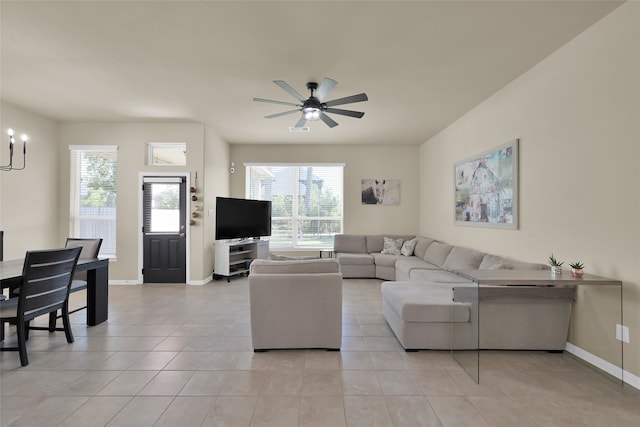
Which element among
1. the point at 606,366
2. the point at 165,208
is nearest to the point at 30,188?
the point at 165,208

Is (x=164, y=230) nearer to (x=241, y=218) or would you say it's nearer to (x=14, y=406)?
(x=241, y=218)

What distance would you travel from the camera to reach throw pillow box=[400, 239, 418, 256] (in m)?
6.26

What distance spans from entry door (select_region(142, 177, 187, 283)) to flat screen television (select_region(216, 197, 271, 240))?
0.63 metres

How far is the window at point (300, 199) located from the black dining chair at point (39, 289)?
14.9 feet

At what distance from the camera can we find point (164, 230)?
563cm

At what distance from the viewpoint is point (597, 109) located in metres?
2.57

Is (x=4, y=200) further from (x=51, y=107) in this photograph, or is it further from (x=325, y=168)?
(x=325, y=168)

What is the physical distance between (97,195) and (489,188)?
649 centimetres

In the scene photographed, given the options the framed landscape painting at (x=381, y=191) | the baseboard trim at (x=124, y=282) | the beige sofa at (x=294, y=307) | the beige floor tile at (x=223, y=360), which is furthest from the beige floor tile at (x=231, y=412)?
the framed landscape painting at (x=381, y=191)

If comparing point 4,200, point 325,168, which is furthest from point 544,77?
point 4,200

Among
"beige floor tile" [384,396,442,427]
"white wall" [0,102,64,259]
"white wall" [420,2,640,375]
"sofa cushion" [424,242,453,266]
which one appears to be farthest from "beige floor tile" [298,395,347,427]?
"white wall" [0,102,64,259]

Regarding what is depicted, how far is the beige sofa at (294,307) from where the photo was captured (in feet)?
9.42

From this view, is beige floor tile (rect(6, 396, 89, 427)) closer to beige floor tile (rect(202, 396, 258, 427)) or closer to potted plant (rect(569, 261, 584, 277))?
beige floor tile (rect(202, 396, 258, 427))

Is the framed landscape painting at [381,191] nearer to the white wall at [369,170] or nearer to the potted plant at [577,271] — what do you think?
the white wall at [369,170]
